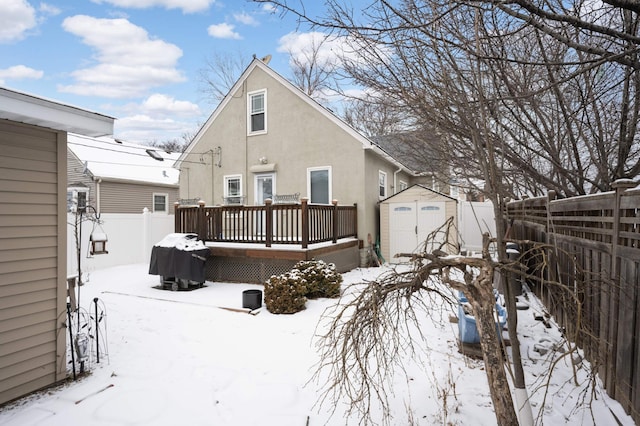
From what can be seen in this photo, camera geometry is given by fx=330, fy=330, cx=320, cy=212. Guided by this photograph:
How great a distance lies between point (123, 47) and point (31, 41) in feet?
9.70

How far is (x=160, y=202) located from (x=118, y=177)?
102 inches

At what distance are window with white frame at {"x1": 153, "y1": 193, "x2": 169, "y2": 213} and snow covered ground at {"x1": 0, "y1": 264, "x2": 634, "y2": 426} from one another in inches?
485

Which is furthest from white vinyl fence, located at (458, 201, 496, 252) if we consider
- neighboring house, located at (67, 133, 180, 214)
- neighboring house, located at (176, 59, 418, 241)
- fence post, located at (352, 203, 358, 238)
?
neighboring house, located at (67, 133, 180, 214)

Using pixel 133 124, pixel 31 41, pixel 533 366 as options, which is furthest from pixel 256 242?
pixel 133 124

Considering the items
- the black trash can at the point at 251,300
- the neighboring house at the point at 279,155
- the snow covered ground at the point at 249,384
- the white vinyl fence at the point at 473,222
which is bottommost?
the snow covered ground at the point at 249,384

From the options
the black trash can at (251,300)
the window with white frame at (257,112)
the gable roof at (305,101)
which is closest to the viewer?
the black trash can at (251,300)

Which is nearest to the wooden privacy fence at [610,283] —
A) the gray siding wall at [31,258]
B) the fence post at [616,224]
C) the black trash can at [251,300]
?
Answer: the fence post at [616,224]

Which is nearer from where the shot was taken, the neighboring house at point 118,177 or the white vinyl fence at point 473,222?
the white vinyl fence at point 473,222

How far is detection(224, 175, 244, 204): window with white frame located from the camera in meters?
10.8

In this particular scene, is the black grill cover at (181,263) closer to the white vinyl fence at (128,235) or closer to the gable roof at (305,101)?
the white vinyl fence at (128,235)

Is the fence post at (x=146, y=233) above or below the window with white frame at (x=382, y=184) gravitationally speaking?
below

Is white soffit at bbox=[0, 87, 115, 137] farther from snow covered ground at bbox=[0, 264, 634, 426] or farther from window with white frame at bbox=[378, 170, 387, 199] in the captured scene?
window with white frame at bbox=[378, 170, 387, 199]

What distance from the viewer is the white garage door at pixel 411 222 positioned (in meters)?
9.82

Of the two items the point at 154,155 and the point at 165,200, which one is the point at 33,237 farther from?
the point at 154,155
